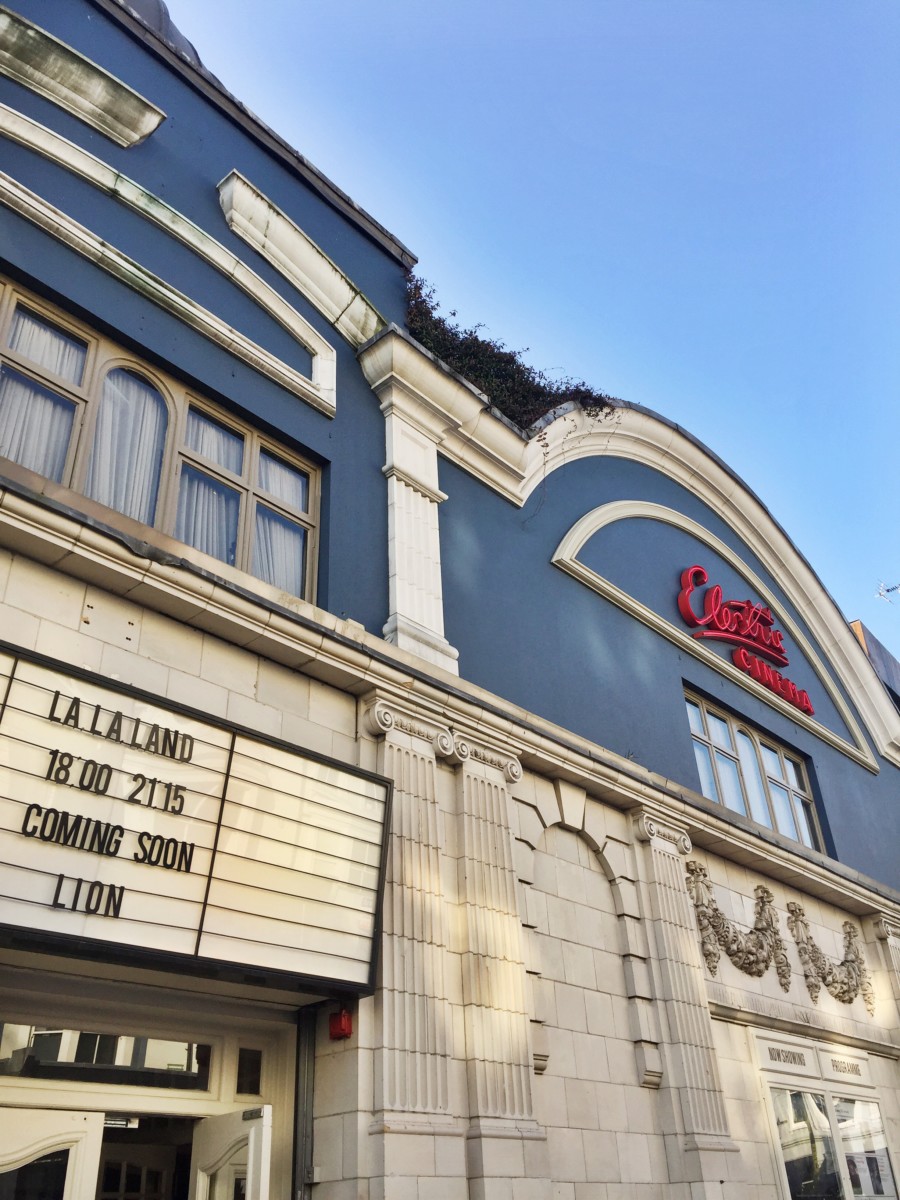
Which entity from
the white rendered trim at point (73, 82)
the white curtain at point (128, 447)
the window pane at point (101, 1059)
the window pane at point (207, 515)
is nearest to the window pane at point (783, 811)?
the window pane at point (207, 515)

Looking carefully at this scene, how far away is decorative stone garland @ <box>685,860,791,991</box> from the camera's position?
37.6ft

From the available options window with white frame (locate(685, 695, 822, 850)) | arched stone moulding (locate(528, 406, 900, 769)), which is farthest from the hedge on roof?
window with white frame (locate(685, 695, 822, 850))

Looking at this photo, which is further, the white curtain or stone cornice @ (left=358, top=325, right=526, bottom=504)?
stone cornice @ (left=358, top=325, right=526, bottom=504)

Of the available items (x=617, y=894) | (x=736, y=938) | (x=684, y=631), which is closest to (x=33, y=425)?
(x=617, y=894)

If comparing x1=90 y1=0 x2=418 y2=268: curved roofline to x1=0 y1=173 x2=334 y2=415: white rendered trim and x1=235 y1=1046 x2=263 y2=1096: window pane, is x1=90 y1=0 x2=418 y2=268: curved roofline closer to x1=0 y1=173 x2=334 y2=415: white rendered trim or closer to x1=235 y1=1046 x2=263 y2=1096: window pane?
x1=0 y1=173 x2=334 y2=415: white rendered trim

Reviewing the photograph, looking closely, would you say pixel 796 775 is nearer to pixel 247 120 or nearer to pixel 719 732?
pixel 719 732

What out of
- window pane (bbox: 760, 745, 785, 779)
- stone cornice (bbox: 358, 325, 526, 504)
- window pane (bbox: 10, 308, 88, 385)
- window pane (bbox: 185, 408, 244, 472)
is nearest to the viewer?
window pane (bbox: 10, 308, 88, 385)

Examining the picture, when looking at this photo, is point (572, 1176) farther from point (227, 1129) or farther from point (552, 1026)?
point (227, 1129)

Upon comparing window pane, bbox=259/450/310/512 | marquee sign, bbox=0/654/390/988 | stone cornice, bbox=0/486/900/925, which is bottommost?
marquee sign, bbox=0/654/390/988

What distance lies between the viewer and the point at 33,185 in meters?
8.52

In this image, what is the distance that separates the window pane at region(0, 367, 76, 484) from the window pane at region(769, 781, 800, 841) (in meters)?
10.9

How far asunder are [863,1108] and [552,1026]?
6.31m

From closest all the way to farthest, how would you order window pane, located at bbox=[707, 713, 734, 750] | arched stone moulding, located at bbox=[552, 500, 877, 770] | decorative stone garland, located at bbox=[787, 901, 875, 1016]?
arched stone moulding, located at bbox=[552, 500, 877, 770] < decorative stone garland, located at bbox=[787, 901, 875, 1016] < window pane, located at bbox=[707, 713, 734, 750]

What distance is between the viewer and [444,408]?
36.6ft
